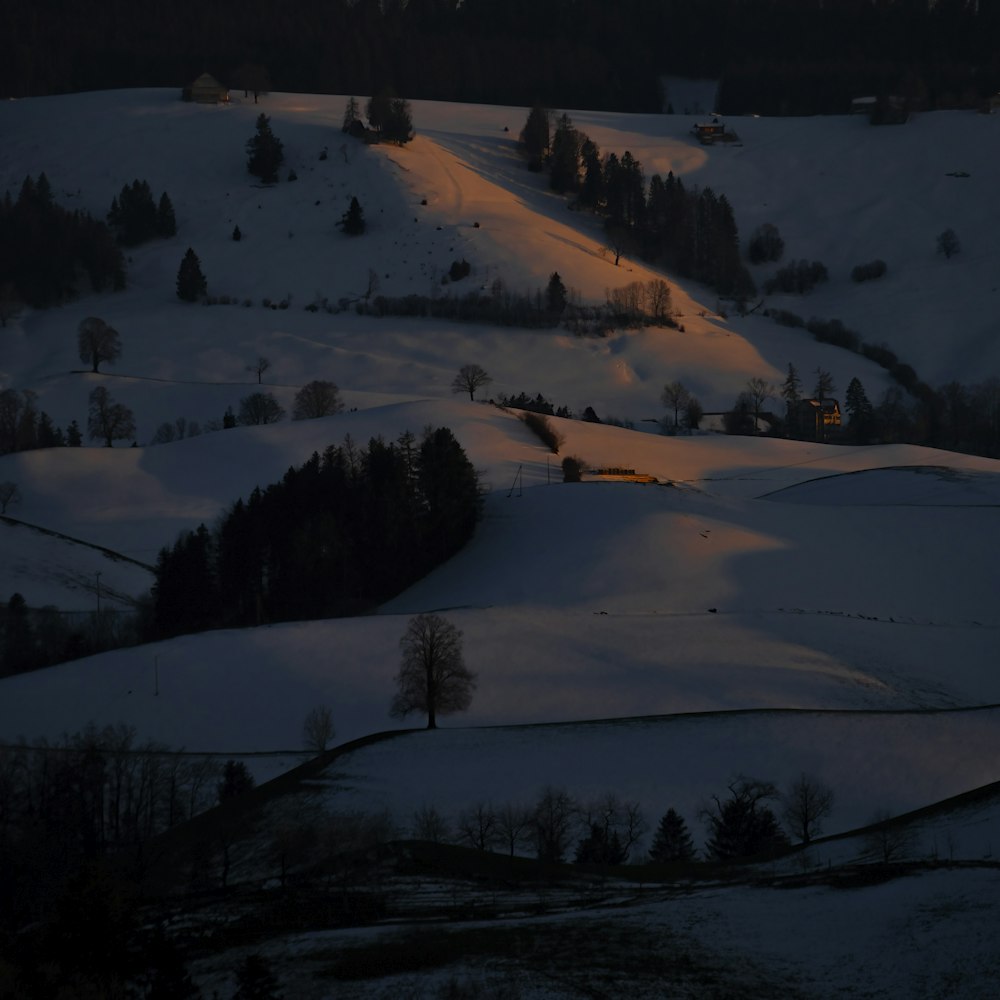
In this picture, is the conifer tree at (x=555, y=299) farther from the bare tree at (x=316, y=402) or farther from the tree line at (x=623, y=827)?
the tree line at (x=623, y=827)

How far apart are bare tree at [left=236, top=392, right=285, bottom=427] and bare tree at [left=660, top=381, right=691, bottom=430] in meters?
24.9

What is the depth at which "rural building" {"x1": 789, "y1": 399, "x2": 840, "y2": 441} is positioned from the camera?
102 meters

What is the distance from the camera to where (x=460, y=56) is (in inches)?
7052

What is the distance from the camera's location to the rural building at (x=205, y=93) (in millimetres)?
149750

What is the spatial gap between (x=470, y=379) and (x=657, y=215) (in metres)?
43.6

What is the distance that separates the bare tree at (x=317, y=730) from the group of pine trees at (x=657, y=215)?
8775 centimetres

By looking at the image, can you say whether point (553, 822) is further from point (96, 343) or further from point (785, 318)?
point (785, 318)

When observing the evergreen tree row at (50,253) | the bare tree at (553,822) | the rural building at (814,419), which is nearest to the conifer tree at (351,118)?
the evergreen tree row at (50,253)

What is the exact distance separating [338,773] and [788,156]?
124 m

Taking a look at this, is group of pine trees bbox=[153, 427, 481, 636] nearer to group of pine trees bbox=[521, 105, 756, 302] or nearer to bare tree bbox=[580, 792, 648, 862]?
bare tree bbox=[580, 792, 648, 862]

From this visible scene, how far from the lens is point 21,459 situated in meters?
77.9

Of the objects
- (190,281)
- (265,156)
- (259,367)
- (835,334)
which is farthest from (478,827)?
(265,156)

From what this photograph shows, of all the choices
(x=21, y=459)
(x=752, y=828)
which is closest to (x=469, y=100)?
(x=21, y=459)

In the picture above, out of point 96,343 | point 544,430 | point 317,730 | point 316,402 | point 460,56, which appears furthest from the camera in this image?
point 460,56
